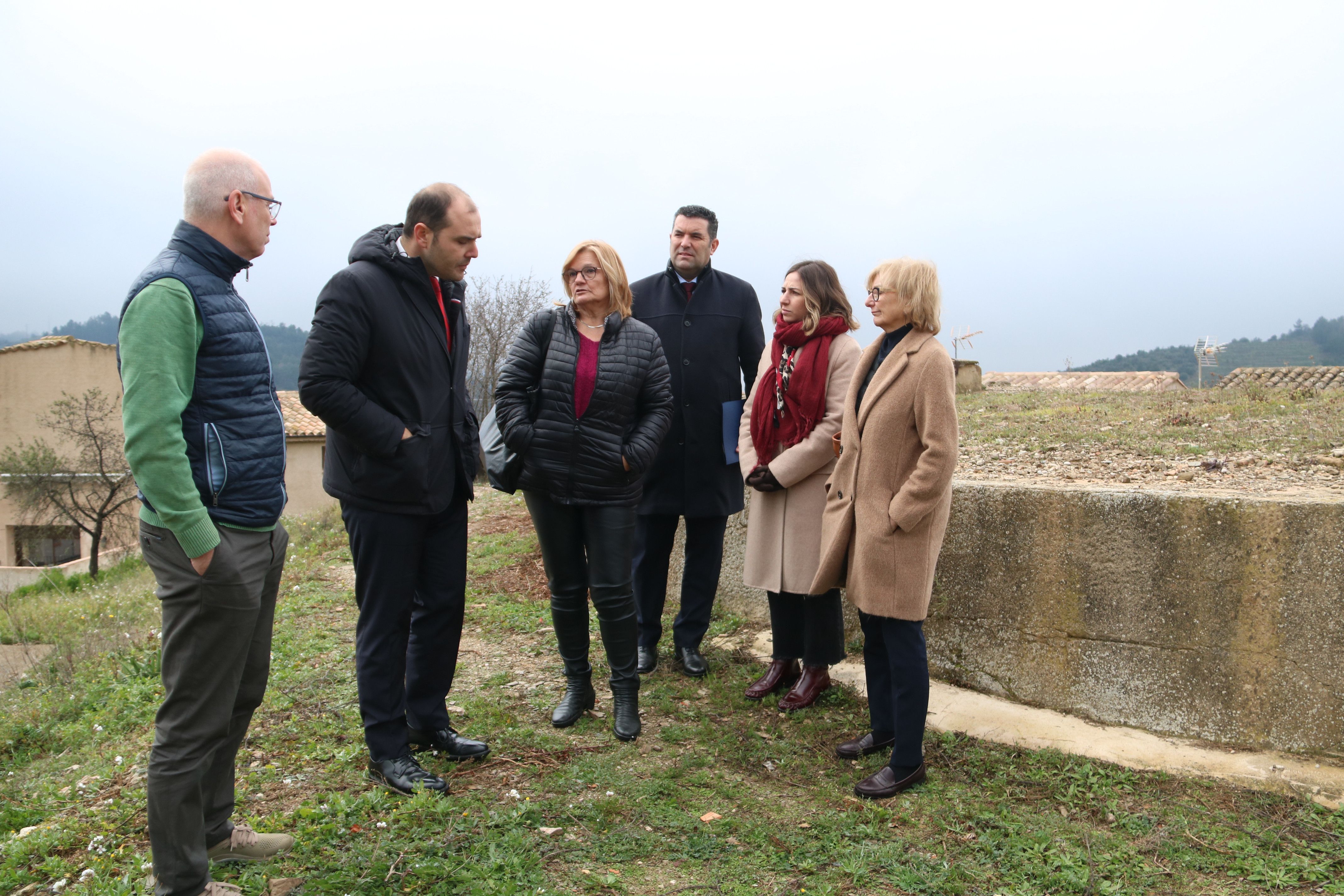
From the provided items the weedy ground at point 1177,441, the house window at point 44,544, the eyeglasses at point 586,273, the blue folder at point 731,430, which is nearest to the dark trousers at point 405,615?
the eyeglasses at point 586,273

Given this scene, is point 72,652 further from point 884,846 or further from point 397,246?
point 884,846

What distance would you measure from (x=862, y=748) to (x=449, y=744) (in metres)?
1.64

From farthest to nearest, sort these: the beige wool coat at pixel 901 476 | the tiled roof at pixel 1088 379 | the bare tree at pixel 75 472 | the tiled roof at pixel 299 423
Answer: the tiled roof at pixel 299 423 → the bare tree at pixel 75 472 → the tiled roof at pixel 1088 379 → the beige wool coat at pixel 901 476

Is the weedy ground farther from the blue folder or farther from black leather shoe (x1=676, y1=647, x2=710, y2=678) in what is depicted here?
black leather shoe (x1=676, y1=647, x2=710, y2=678)

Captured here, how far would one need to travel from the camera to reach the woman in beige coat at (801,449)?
3.79 m

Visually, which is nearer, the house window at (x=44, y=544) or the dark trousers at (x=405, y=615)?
the dark trousers at (x=405, y=615)

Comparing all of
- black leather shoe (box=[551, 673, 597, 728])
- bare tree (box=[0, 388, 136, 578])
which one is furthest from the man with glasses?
bare tree (box=[0, 388, 136, 578])

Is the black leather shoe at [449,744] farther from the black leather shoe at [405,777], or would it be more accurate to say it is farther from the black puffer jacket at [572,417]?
the black puffer jacket at [572,417]

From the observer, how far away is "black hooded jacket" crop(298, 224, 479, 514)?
2.82 metres

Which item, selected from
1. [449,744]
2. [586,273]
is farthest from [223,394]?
[449,744]

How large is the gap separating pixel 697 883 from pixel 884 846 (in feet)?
2.09

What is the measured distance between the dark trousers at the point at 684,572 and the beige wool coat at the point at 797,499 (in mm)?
356

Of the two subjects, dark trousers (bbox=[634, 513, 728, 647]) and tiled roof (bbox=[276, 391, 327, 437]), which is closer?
dark trousers (bbox=[634, 513, 728, 647])

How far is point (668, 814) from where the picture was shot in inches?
120
